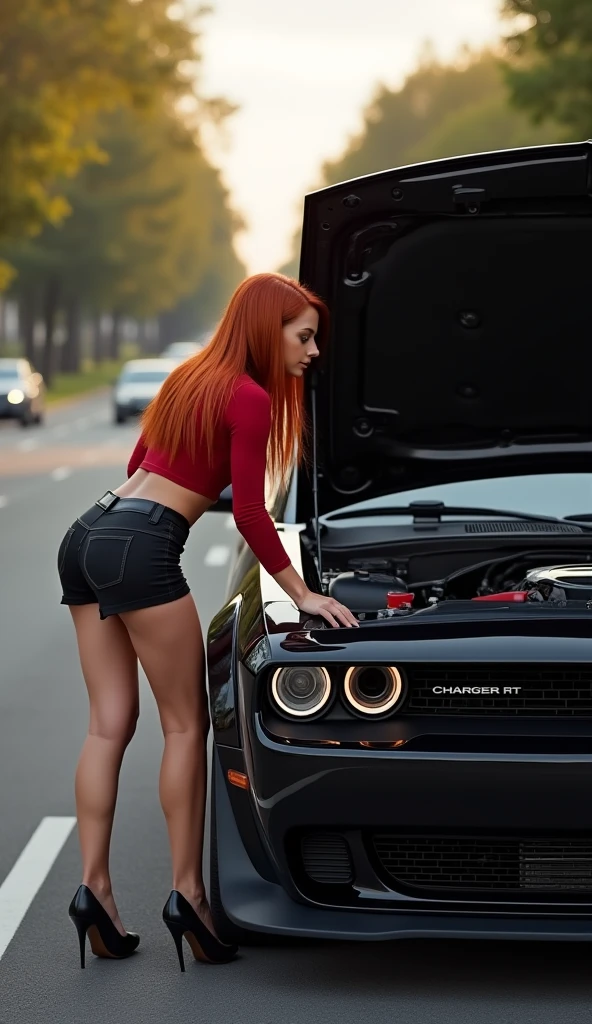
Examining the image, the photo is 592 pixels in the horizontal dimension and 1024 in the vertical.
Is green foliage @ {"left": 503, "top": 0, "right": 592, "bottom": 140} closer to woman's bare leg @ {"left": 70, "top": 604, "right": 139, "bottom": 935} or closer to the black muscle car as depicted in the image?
the black muscle car

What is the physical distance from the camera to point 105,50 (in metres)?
37.8

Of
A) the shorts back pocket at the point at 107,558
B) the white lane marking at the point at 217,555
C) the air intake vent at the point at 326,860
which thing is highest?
the shorts back pocket at the point at 107,558

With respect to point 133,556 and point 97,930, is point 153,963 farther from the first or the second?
point 133,556

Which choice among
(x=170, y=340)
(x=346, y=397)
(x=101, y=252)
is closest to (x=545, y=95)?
(x=346, y=397)

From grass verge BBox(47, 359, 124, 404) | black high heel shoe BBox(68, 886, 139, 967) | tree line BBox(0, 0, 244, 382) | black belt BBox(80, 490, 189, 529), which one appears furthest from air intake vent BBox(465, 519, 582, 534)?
grass verge BBox(47, 359, 124, 404)

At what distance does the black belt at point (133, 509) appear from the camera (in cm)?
418

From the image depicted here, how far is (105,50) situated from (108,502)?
35230mm

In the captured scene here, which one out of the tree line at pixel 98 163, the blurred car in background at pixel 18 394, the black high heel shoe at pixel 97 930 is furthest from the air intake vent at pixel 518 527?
the blurred car in background at pixel 18 394

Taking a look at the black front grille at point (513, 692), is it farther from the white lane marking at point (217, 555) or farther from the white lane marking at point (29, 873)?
the white lane marking at point (217, 555)

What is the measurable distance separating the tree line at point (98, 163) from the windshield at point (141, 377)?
11.9 ft

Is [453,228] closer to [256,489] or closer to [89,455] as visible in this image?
[256,489]

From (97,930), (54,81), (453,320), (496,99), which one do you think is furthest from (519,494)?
(496,99)

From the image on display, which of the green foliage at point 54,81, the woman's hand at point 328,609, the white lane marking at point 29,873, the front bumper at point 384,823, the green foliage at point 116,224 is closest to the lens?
the front bumper at point 384,823

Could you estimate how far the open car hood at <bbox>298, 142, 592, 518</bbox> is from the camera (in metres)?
4.73
